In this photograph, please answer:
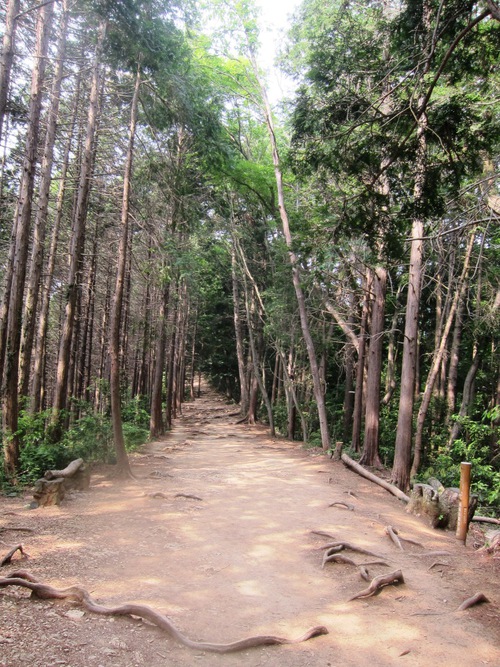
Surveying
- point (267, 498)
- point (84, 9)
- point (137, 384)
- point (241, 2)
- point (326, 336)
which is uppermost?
point (241, 2)

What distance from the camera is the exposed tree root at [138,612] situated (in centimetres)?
386

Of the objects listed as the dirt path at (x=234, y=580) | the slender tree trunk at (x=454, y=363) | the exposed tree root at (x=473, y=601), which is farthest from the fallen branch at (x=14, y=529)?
the slender tree trunk at (x=454, y=363)

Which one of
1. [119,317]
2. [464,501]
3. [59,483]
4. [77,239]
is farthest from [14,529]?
[77,239]

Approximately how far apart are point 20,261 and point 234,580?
6363mm

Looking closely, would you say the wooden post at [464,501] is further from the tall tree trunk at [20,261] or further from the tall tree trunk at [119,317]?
the tall tree trunk at [20,261]

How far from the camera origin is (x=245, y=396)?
27672 mm

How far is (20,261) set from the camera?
812 centimetres

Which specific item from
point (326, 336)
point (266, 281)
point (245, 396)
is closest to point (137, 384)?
point (245, 396)

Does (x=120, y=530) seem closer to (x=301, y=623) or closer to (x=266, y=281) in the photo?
(x=301, y=623)

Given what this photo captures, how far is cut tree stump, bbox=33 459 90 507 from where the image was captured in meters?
7.52

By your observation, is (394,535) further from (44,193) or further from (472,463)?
(44,193)

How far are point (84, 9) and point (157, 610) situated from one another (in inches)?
411

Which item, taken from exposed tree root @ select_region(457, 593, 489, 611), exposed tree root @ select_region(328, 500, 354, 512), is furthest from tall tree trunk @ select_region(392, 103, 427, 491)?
exposed tree root @ select_region(457, 593, 489, 611)

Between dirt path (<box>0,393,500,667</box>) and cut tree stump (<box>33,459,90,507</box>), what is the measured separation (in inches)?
10.1
